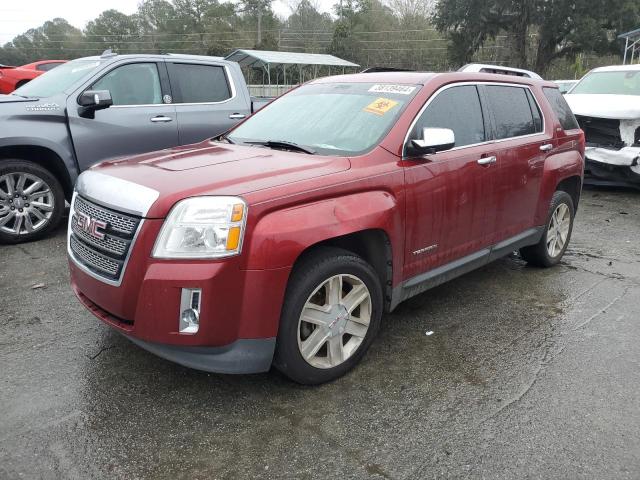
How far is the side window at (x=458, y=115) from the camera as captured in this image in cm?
354

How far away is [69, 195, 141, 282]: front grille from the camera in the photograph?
2.63m

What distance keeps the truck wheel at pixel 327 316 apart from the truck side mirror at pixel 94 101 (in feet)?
11.9

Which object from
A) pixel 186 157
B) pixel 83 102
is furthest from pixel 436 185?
pixel 83 102

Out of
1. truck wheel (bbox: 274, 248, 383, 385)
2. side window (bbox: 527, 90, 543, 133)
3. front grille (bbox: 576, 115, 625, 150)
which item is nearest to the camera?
truck wheel (bbox: 274, 248, 383, 385)

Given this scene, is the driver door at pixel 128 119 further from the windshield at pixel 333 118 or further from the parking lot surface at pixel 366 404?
the windshield at pixel 333 118

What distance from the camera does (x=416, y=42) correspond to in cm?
4697

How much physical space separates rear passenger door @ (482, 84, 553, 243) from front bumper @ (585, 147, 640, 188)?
4.42 m

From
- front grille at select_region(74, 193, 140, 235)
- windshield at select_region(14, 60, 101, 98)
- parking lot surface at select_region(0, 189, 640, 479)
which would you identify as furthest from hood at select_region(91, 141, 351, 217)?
windshield at select_region(14, 60, 101, 98)

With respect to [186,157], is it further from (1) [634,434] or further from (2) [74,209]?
(1) [634,434]

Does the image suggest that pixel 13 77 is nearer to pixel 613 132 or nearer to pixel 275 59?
pixel 613 132

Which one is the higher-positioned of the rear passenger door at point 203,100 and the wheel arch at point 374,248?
the rear passenger door at point 203,100

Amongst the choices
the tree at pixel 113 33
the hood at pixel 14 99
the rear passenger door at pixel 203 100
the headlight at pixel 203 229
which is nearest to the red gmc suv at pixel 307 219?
the headlight at pixel 203 229

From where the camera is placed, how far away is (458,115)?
378 centimetres

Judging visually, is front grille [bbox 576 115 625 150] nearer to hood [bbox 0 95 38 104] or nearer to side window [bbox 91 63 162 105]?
side window [bbox 91 63 162 105]
